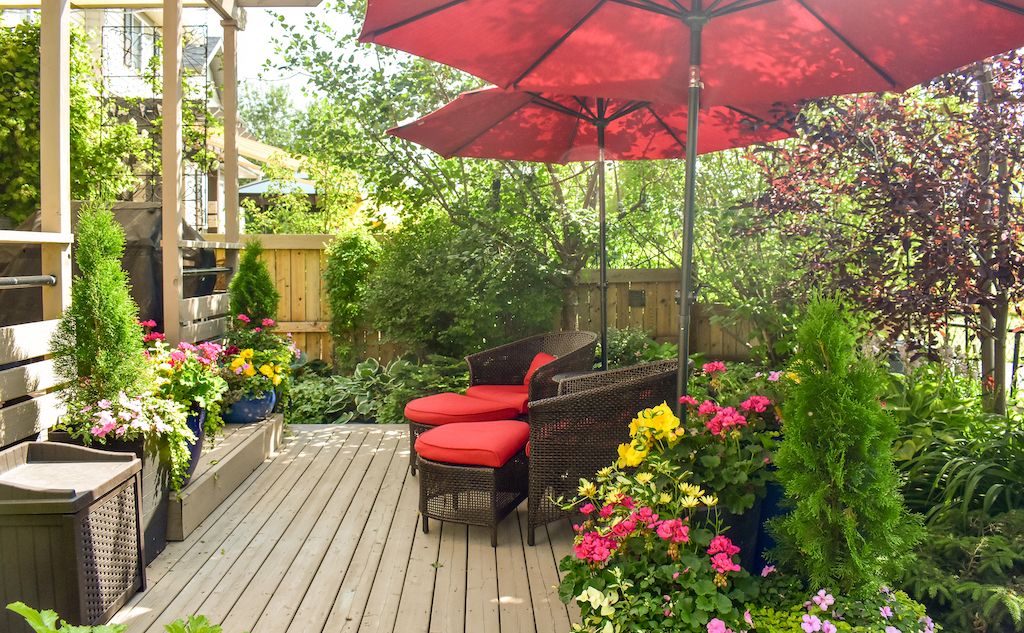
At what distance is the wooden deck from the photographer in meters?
3.02

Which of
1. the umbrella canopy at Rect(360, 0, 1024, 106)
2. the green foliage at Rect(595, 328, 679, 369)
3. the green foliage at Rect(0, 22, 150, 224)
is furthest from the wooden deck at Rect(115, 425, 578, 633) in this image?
the green foliage at Rect(0, 22, 150, 224)

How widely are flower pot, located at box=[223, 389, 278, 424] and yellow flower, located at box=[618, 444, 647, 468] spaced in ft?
11.0

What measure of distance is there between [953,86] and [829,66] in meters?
0.67

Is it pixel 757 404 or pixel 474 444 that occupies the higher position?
pixel 757 404

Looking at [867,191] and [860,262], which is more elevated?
[867,191]

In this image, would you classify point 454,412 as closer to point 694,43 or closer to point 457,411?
point 457,411

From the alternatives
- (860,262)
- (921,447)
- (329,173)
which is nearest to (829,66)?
(860,262)

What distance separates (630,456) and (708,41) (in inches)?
67.7

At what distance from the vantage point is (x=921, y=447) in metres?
3.38

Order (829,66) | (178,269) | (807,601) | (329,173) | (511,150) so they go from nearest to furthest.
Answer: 1. (807,601)
2. (829,66)
3. (178,269)
4. (511,150)
5. (329,173)

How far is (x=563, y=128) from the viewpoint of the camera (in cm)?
523

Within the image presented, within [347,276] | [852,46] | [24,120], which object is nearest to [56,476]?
[852,46]

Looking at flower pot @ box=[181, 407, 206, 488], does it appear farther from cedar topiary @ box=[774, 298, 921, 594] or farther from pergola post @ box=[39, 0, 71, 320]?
cedar topiary @ box=[774, 298, 921, 594]

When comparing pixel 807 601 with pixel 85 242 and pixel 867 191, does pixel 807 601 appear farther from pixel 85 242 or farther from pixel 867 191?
pixel 85 242
